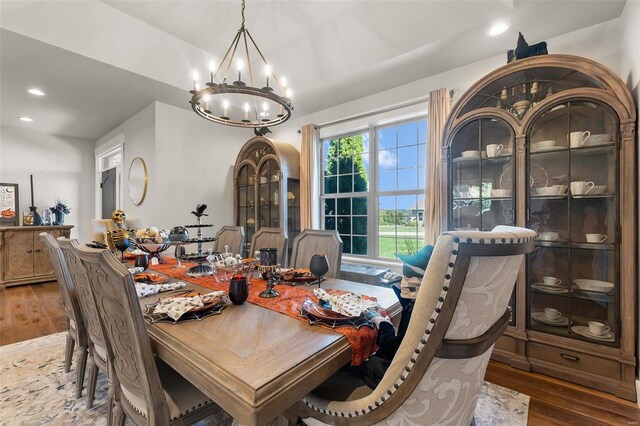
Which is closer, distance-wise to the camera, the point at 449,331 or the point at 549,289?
the point at 449,331

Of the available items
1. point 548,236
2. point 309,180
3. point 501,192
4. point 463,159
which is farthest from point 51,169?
point 548,236

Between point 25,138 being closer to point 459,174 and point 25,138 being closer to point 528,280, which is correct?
point 459,174

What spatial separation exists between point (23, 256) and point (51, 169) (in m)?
1.76

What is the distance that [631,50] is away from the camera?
6.07ft

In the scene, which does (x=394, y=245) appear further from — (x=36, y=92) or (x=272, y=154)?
(x=36, y=92)

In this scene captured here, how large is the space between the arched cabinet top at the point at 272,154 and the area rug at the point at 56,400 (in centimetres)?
283

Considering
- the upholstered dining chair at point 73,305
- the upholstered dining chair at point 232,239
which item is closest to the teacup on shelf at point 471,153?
the upholstered dining chair at point 232,239

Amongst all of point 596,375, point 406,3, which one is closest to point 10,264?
point 406,3

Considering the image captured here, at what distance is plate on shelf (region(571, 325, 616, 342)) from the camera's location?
74.0 inches

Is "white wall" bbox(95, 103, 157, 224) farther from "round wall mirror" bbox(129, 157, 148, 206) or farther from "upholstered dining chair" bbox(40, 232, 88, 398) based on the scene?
"upholstered dining chair" bbox(40, 232, 88, 398)

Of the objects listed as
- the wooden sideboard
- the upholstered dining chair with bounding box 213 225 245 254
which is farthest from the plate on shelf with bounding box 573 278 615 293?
the wooden sideboard

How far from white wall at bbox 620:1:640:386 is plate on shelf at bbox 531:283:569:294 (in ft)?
1.29

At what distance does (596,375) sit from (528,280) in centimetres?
69

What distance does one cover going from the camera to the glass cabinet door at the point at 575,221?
6.30 ft
